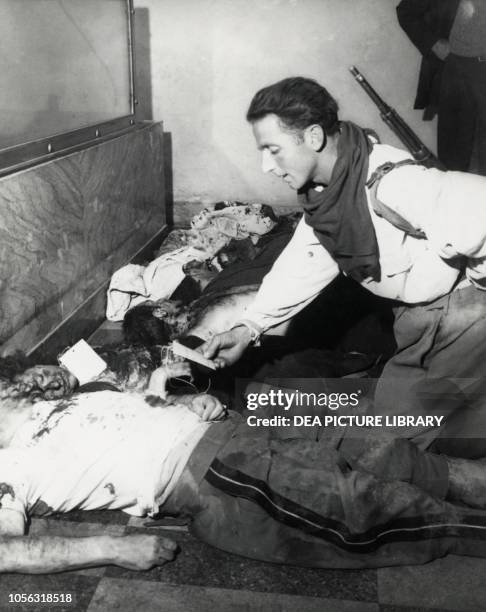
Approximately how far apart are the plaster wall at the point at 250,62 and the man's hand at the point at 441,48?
0.48 m

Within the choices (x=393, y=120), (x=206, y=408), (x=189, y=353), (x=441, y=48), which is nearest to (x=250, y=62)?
(x=393, y=120)

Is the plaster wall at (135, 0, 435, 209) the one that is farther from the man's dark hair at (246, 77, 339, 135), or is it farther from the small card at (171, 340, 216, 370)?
the small card at (171, 340, 216, 370)

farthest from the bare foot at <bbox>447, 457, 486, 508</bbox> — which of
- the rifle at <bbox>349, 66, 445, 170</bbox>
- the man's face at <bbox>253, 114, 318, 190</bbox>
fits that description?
the rifle at <bbox>349, 66, 445, 170</bbox>

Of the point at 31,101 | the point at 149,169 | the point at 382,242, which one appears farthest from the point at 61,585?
the point at 149,169

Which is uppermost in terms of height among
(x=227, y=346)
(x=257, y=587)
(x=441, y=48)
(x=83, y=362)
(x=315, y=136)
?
(x=441, y=48)

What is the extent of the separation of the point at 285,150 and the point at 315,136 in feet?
0.39

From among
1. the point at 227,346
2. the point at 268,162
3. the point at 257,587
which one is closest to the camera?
the point at 257,587

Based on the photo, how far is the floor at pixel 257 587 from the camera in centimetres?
180

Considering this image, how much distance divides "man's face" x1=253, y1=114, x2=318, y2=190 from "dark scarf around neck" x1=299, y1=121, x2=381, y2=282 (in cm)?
11

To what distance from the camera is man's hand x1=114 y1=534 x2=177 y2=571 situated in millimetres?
1909

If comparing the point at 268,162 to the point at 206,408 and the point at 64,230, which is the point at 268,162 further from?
the point at 64,230

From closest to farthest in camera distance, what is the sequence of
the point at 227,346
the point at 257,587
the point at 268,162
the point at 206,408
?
the point at 257,587, the point at 268,162, the point at 206,408, the point at 227,346

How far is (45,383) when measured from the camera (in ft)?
8.11

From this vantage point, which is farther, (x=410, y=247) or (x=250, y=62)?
(x=250, y=62)
